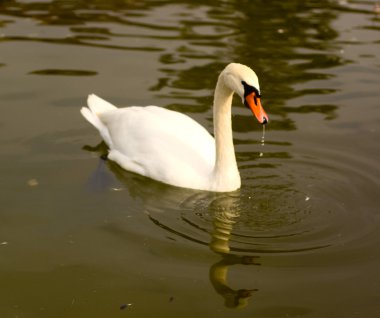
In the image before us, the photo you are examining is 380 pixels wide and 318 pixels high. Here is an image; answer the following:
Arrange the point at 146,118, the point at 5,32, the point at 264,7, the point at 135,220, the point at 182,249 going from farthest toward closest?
the point at 264,7, the point at 5,32, the point at 146,118, the point at 135,220, the point at 182,249

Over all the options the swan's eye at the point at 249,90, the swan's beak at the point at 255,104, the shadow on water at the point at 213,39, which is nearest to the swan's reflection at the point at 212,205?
the swan's beak at the point at 255,104

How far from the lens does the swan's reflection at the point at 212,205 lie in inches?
242

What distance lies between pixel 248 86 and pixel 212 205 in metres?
1.26

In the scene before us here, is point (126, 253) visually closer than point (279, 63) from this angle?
Yes

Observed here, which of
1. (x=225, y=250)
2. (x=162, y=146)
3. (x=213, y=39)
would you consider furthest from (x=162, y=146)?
(x=213, y=39)

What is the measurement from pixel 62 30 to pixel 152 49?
2.09 meters

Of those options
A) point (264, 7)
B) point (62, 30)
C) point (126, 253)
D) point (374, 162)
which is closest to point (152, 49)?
point (62, 30)

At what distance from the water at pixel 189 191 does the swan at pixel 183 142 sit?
0.17 m

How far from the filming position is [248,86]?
7.03 m

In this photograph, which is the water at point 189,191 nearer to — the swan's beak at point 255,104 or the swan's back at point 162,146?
the swan's back at point 162,146

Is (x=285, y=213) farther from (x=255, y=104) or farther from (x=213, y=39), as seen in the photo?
(x=213, y=39)

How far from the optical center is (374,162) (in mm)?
8602

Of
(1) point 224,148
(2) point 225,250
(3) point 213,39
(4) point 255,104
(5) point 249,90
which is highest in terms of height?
(5) point 249,90

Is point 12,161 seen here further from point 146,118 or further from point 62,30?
point 62,30
